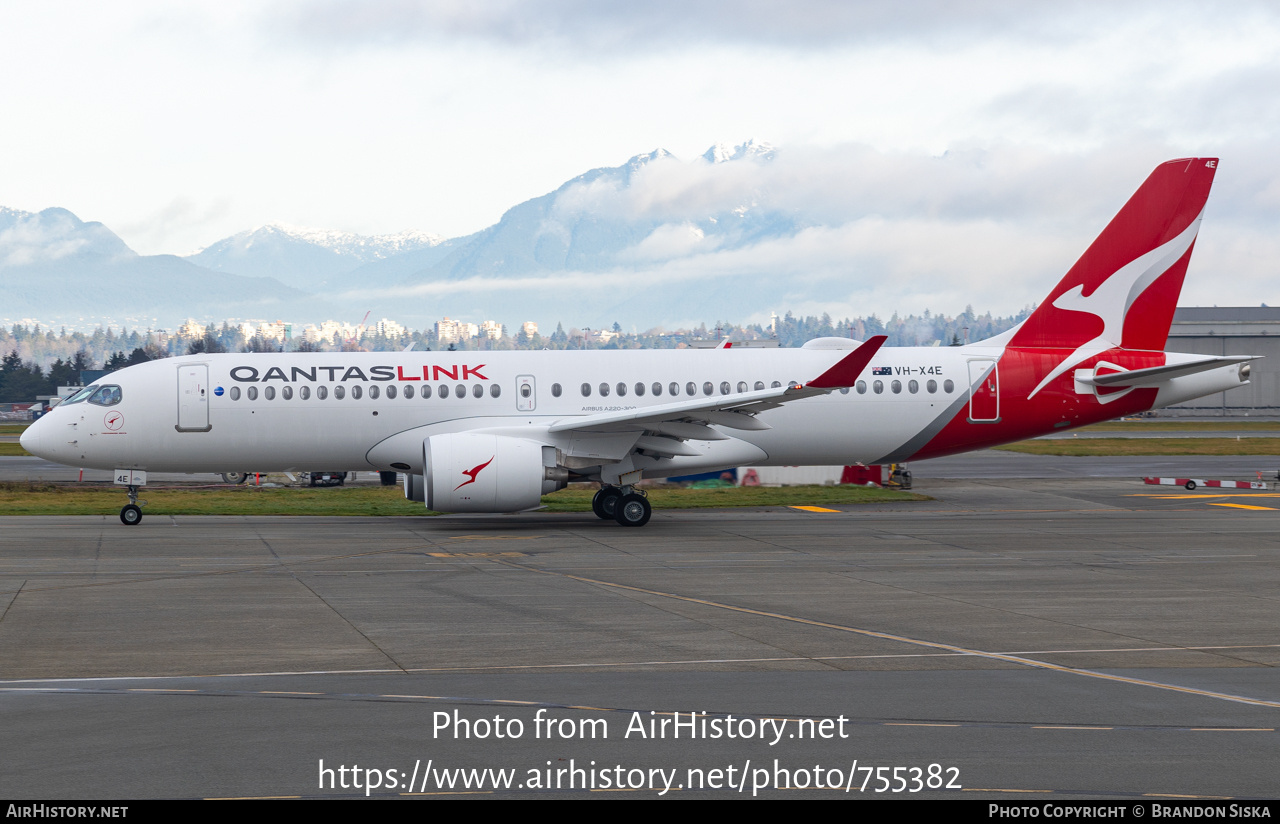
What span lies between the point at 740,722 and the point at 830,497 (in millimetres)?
24324

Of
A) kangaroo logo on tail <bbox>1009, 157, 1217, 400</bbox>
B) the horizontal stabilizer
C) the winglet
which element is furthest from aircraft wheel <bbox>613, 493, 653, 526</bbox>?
the horizontal stabilizer

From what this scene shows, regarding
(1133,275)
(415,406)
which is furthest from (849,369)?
(415,406)

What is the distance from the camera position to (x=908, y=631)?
13586 millimetres

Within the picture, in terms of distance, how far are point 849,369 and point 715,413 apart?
3109mm

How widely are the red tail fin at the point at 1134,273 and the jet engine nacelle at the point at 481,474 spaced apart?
1271 cm

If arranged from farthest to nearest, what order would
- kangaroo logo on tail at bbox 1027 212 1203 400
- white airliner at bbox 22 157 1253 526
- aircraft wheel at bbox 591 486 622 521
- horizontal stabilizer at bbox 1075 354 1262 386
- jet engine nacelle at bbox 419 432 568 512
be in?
kangaroo logo on tail at bbox 1027 212 1203 400 < horizontal stabilizer at bbox 1075 354 1262 386 < aircraft wheel at bbox 591 486 622 521 < white airliner at bbox 22 157 1253 526 < jet engine nacelle at bbox 419 432 568 512

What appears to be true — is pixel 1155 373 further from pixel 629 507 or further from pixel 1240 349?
pixel 1240 349

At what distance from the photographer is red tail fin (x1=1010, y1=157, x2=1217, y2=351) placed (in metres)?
28.3

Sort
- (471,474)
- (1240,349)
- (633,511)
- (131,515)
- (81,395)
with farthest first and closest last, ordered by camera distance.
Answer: (1240,349) < (81,395) < (633,511) < (131,515) < (471,474)

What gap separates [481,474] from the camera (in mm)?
24109

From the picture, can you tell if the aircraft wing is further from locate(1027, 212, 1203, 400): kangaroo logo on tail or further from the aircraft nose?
the aircraft nose

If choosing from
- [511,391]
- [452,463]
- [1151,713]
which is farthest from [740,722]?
[511,391]

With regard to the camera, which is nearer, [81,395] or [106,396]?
[106,396]
